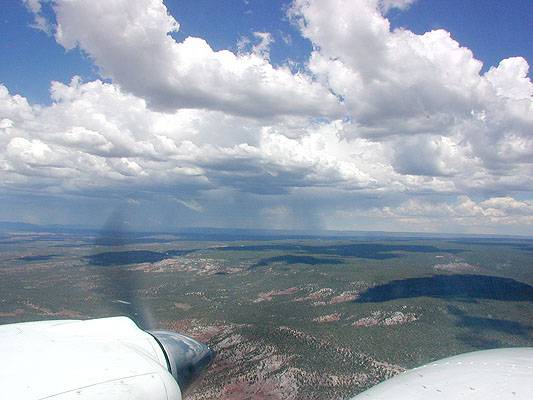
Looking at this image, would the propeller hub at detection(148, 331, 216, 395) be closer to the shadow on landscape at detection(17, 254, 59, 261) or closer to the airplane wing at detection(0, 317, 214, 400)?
the airplane wing at detection(0, 317, 214, 400)

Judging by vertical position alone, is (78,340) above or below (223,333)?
above

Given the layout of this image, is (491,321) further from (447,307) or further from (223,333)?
(223,333)

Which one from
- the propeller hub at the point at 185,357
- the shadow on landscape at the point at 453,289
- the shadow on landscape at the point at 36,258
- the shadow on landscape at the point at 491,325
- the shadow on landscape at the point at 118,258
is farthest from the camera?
the shadow on landscape at the point at 36,258

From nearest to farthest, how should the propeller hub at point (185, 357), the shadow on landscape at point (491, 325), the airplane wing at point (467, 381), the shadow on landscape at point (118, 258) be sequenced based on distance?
the airplane wing at point (467, 381), the propeller hub at point (185, 357), the shadow on landscape at point (491, 325), the shadow on landscape at point (118, 258)

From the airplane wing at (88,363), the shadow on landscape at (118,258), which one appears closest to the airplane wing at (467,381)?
the airplane wing at (88,363)

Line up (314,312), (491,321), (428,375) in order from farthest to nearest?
(314,312) < (491,321) < (428,375)

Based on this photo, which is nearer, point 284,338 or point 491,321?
point 284,338

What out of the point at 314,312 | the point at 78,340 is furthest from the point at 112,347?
the point at 314,312

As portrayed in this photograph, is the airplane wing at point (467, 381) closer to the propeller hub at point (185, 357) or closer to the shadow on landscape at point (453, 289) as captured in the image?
the propeller hub at point (185, 357)
